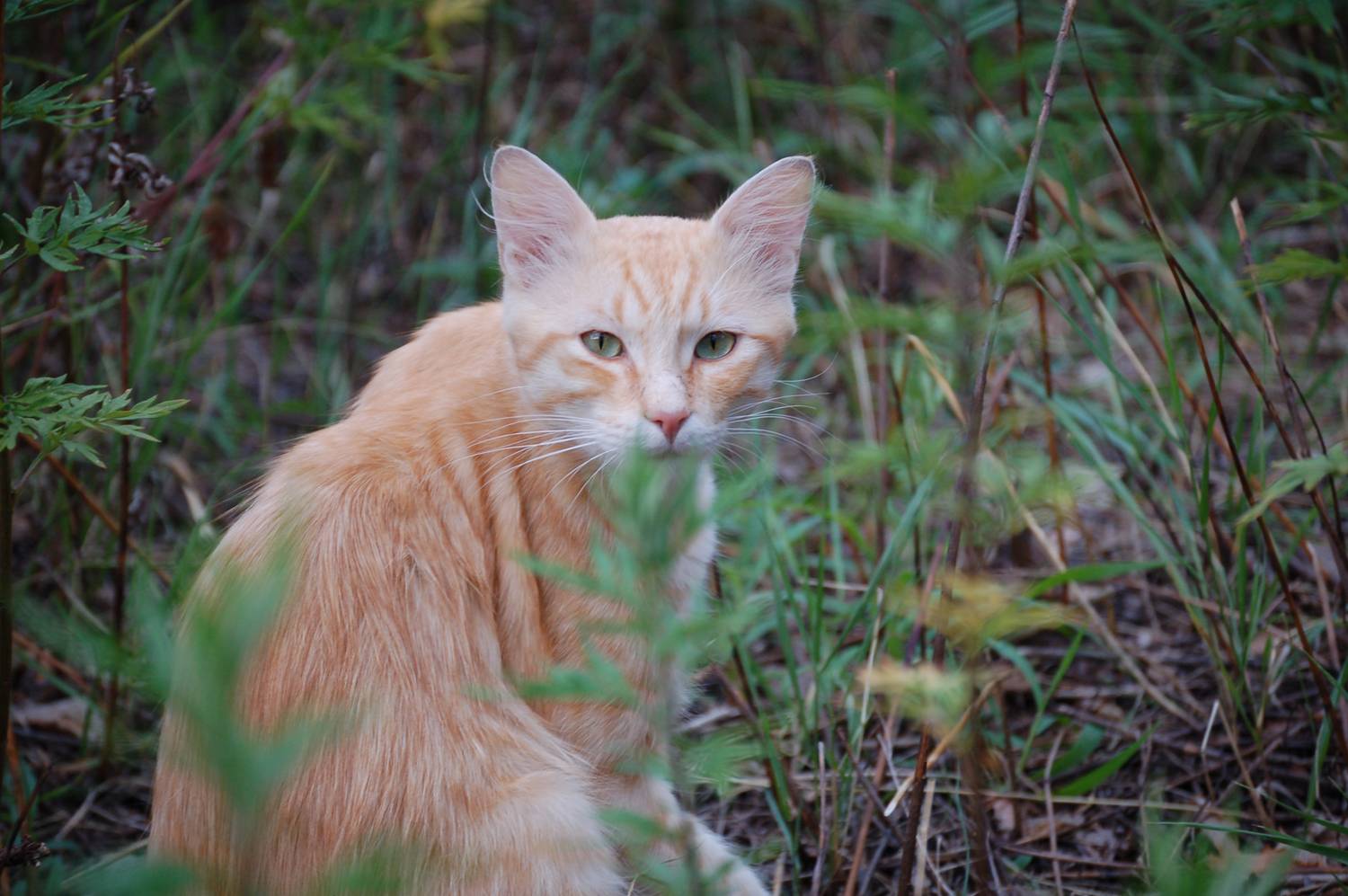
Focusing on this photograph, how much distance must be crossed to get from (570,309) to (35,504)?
208cm

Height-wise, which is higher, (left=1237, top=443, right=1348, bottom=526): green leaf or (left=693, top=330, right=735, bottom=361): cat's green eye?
(left=693, top=330, right=735, bottom=361): cat's green eye

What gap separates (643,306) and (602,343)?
0.43 ft

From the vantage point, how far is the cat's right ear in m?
2.47

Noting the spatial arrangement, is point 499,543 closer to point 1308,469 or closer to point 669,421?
point 669,421

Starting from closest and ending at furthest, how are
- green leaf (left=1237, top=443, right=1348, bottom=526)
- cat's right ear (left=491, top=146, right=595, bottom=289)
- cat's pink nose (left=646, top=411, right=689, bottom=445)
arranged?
green leaf (left=1237, top=443, right=1348, bottom=526) → cat's pink nose (left=646, top=411, right=689, bottom=445) → cat's right ear (left=491, top=146, right=595, bottom=289)

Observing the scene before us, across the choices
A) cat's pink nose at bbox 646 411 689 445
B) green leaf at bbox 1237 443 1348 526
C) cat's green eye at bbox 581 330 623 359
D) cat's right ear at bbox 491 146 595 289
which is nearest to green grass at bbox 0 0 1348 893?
green leaf at bbox 1237 443 1348 526

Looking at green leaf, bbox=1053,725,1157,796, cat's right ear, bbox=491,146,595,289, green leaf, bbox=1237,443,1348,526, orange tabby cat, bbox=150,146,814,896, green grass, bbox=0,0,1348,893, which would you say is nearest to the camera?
green leaf, bbox=1237,443,1348,526

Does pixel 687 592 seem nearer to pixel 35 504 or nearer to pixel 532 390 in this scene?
pixel 532 390

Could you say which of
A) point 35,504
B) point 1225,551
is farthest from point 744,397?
point 35,504

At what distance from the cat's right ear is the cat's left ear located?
326 mm

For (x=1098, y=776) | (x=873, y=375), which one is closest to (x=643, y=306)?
(x=1098, y=776)

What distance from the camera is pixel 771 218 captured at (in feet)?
8.32

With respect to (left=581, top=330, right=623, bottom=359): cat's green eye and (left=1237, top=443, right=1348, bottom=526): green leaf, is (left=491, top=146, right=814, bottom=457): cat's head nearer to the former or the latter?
(left=581, top=330, right=623, bottom=359): cat's green eye

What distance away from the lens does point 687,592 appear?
240cm
